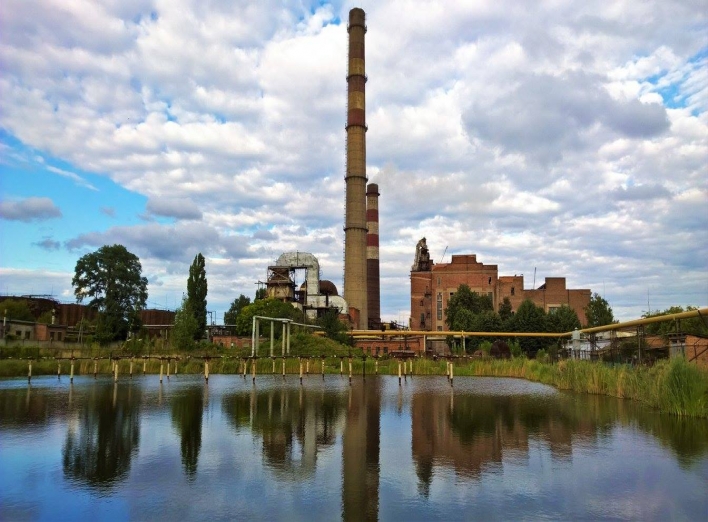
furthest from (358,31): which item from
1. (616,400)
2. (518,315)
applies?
(616,400)

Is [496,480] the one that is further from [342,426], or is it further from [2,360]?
[2,360]

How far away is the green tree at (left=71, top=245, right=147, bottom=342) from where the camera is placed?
54.8 metres

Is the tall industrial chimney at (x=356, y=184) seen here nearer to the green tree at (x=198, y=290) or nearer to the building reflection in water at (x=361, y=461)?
the green tree at (x=198, y=290)

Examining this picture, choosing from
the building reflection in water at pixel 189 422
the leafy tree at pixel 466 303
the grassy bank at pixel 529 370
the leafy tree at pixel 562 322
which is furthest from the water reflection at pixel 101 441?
the leafy tree at pixel 466 303

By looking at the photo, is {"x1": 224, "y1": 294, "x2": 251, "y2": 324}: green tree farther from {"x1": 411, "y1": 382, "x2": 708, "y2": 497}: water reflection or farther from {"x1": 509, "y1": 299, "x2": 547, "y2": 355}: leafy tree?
{"x1": 411, "y1": 382, "x2": 708, "y2": 497}: water reflection

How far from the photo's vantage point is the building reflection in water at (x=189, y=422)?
11.2 metres

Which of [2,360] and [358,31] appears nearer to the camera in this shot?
[2,360]

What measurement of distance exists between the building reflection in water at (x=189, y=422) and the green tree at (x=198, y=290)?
33.5 meters

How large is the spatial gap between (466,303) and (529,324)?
1152cm

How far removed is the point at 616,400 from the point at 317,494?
16316 mm

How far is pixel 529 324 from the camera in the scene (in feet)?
192

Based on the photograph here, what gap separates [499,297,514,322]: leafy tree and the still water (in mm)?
44080

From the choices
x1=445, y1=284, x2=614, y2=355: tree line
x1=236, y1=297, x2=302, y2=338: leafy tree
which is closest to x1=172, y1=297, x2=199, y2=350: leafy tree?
x1=236, y1=297, x2=302, y2=338: leafy tree

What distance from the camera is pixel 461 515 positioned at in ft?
26.1
